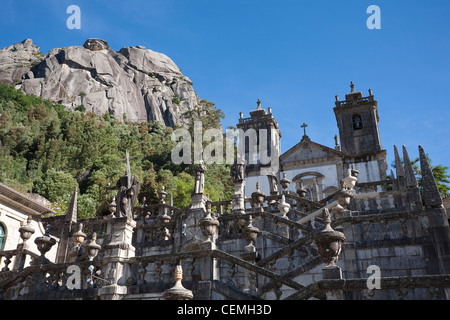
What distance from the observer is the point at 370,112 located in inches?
1485

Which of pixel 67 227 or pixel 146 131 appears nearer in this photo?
pixel 67 227

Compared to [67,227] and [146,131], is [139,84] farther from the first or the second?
[67,227]

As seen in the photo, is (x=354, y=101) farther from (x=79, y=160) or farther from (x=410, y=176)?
(x=79, y=160)

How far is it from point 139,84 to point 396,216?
298 ft

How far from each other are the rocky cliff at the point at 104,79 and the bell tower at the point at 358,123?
43358 mm

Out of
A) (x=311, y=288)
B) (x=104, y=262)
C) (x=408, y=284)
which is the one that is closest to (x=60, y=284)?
(x=104, y=262)

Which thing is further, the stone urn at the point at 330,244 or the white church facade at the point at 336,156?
the white church facade at the point at 336,156

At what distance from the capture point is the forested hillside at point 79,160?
40531mm

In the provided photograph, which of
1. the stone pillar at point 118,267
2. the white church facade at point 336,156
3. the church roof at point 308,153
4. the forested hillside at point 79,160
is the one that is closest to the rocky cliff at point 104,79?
the forested hillside at point 79,160

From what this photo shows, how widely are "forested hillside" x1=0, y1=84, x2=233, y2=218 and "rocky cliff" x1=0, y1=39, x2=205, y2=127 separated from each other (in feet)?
47.5

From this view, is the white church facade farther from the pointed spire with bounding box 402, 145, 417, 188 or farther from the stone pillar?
the stone pillar

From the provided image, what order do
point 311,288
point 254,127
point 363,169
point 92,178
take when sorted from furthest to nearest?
1. point 92,178
2. point 254,127
3. point 363,169
4. point 311,288

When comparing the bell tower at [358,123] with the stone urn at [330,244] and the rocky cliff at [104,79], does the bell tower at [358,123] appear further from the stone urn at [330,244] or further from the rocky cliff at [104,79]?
the rocky cliff at [104,79]
